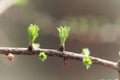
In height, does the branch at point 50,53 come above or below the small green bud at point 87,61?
above

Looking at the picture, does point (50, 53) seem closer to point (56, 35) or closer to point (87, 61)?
point (87, 61)

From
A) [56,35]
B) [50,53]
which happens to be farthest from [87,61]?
[56,35]

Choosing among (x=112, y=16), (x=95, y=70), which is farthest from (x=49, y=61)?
(x=112, y=16)

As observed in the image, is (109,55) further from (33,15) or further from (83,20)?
(33,15)

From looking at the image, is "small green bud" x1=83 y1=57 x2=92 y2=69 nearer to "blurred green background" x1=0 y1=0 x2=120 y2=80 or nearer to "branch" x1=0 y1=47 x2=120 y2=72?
"branch" x1=0 y1=47 x2=120 y2=72

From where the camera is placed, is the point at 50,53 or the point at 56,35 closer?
the point at 50,53

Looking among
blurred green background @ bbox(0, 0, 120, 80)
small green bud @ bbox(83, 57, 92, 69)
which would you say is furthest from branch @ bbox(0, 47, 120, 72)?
blurred green background @ bbox(0, 0, 120, 80)

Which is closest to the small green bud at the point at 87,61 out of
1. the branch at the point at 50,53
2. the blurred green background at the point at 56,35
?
the branch at the point at 50,53

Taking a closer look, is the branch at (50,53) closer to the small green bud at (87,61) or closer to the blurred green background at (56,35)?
the small green bud at (87,61)
